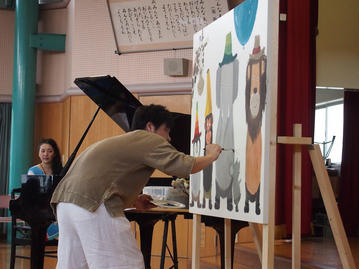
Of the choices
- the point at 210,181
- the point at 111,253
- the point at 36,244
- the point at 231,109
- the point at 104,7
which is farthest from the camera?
the point at 104,7

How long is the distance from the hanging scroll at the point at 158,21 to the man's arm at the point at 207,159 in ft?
12.2

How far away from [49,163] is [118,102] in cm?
136

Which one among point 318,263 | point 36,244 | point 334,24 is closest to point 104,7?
point 334,24

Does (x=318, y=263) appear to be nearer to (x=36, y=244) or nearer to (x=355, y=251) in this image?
(x=355, y=251)

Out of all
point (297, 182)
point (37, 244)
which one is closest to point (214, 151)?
point (297, 182)

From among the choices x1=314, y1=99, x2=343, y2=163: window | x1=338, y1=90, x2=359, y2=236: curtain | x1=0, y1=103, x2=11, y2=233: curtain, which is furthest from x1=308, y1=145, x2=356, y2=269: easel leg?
x1=0, y1=103, x2=11, y2=233: curtain

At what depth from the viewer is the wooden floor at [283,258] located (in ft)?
14.4

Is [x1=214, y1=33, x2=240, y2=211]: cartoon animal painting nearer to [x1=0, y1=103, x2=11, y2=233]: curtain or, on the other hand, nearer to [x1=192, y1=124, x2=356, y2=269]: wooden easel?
[x1=192, y1=124, x2=356, y2=269]: wooden easel

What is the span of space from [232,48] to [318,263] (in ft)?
6.70

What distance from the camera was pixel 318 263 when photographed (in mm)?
4320

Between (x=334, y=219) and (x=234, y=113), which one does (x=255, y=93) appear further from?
(x=334, y=219)

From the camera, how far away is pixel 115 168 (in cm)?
261

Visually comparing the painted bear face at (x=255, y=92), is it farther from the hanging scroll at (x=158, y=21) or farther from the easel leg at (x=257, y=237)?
the hanging scroll at (x=158, y=21)

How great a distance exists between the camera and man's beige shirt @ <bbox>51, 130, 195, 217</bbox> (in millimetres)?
2562
